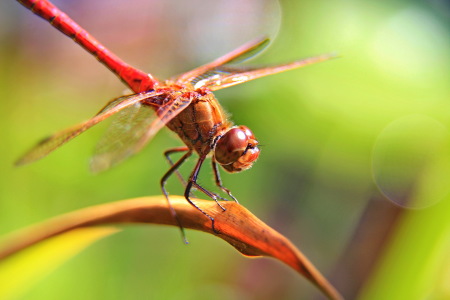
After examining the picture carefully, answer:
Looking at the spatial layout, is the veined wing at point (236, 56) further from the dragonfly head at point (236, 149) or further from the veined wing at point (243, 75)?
the dragonfly head at point (236, 149)

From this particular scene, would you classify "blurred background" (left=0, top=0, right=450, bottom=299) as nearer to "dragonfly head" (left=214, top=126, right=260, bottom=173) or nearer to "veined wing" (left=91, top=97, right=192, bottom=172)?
"veined wing" (left=91, top=97, right=192, bottom=172)

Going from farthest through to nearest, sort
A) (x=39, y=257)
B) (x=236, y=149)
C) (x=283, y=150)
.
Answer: (x=283, y=150)
(x=236, y=149)
(x=39, y=257)

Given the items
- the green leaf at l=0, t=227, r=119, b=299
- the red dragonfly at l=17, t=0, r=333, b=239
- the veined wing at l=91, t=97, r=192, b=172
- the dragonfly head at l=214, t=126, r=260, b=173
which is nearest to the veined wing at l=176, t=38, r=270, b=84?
the red dragonfly at l=17, t=0, r=333, b=239

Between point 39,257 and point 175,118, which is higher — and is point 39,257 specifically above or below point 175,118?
below

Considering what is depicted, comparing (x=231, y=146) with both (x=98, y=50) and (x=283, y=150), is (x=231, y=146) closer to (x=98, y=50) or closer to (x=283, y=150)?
(x=98, y=50)

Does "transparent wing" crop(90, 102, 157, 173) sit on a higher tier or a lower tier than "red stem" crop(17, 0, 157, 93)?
lower

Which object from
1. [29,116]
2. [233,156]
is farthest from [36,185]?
[233,156]

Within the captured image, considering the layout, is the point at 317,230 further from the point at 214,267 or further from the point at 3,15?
the point at 3,15

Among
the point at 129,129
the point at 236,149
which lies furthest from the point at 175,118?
the point at 236,149
